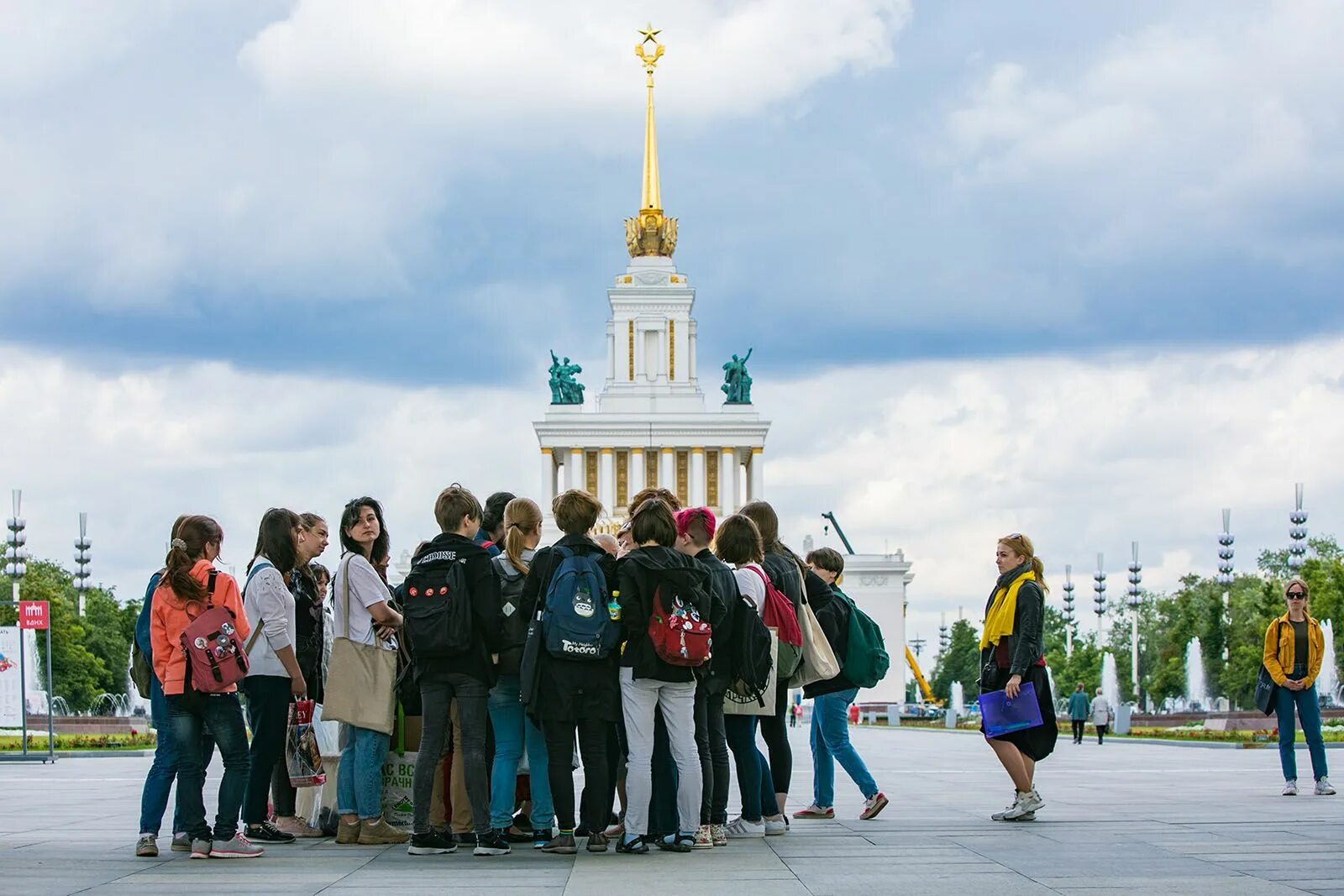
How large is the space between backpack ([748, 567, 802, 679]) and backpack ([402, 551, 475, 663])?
203 cm

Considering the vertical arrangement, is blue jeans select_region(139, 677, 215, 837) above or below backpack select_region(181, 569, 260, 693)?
below

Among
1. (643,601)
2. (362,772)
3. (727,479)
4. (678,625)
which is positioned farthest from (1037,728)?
(727,479)

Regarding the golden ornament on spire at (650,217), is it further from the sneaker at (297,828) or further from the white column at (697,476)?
the sneaker at (297,828)

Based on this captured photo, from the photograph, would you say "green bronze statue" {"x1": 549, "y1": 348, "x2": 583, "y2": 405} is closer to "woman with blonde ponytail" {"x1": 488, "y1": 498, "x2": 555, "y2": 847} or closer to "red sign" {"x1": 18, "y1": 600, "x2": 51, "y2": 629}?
"red sign" {"x1": 18, "y1": 600, "x2": 51, "y2": 629}

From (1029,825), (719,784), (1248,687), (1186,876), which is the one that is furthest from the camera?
(1248,687)

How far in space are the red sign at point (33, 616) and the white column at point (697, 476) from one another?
60352mm

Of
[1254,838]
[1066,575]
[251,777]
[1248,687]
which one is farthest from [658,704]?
[1066,575]

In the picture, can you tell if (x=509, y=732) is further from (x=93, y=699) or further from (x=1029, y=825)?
(x=93, y=699)

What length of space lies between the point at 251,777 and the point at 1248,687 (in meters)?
65.5

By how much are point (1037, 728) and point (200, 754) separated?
550 cm

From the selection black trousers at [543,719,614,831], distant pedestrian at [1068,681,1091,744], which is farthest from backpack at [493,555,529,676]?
distant pedestrian at [1068,681,1091,744]

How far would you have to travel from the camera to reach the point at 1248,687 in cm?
7031

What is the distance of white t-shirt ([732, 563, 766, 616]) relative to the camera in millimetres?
10828

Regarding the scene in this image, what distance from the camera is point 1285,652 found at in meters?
14.6
